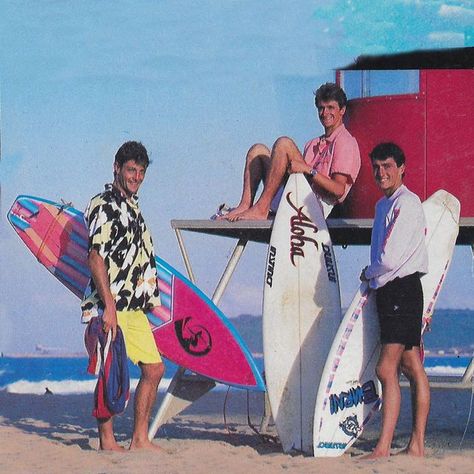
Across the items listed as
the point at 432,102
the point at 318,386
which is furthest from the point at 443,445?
the point at 432,102

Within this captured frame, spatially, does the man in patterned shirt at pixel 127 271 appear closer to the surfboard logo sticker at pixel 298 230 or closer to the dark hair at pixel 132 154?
the dark hair at pixel 132 154

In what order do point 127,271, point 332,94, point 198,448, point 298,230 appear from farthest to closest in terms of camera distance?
point 332,94 < point 298,230 < point 198,448 < point 127,271

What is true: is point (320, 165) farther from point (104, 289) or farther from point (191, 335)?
point (104, 289)

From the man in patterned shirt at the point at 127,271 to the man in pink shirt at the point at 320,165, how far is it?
1.98ft

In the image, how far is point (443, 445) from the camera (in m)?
6.10

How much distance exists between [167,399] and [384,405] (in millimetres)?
1260

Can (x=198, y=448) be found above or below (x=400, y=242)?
below

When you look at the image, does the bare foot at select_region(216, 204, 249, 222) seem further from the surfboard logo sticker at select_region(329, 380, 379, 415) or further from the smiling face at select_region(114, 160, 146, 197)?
the surfboard logo sticker at select_region(329, 380, 379, 415)

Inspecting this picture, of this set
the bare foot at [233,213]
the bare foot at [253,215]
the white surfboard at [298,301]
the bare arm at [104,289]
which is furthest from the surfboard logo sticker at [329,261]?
the bare arm at [104,289]

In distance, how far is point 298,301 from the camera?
5.87 metres

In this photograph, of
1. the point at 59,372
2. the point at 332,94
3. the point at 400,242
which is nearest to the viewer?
the point at 400,242

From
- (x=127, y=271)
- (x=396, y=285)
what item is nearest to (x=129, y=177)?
(x=127, y=271)

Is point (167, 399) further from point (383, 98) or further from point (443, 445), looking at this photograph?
point (383, 98)

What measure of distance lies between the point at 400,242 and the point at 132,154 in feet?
4.37
